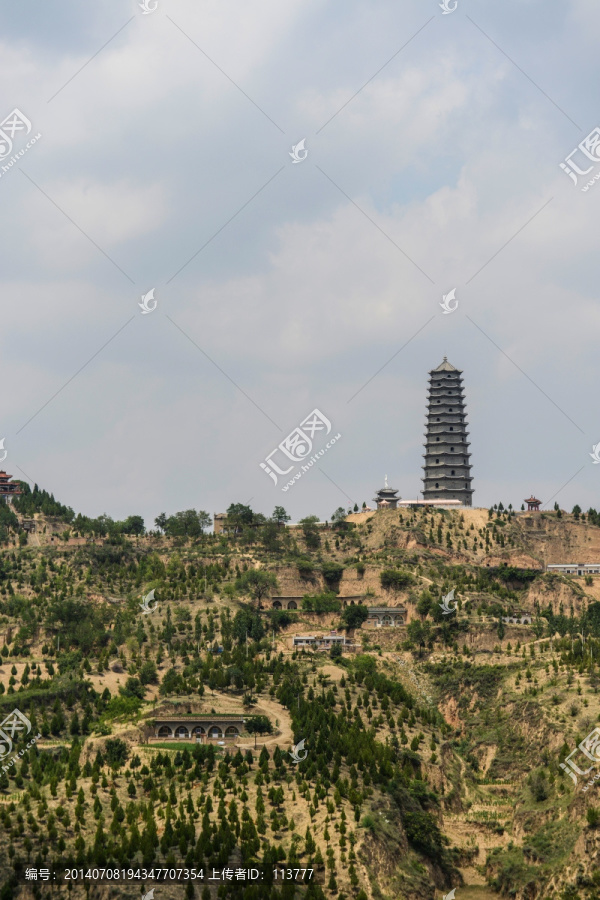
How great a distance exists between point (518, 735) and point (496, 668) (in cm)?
1004

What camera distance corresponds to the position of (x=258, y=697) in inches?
4651

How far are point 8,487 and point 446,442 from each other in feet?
169

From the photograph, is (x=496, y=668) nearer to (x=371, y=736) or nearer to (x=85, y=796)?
(x=371, y=736)

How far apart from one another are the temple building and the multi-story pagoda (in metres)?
47.4

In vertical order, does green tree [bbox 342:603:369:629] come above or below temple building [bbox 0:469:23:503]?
below

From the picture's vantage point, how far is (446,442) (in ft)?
601

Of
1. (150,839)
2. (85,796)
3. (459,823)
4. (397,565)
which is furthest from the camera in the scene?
(397,565)

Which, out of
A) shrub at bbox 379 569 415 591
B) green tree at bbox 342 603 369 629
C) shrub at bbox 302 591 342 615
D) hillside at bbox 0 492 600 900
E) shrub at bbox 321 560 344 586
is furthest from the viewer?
shrub at bbox 321 560 344 586

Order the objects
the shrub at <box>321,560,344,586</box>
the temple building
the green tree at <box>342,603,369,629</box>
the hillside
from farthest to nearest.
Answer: the temple building, the shrub at <box>321,560,344,586</box>, the green tree at <box>342,603,369,629</box>, the hillside

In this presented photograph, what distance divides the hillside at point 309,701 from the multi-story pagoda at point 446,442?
14.8 m

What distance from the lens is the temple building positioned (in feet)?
568

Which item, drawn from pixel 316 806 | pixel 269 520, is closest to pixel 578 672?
pixel 316 806

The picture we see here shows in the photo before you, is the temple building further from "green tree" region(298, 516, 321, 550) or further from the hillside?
"green tree" region(298, 516, 321, 550)

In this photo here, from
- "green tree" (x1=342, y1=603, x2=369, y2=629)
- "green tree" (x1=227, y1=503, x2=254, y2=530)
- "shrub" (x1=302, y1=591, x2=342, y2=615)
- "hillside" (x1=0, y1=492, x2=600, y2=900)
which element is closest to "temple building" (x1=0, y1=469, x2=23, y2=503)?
"hillside" (x1=0, y1=492, x2=600, y2=900)
